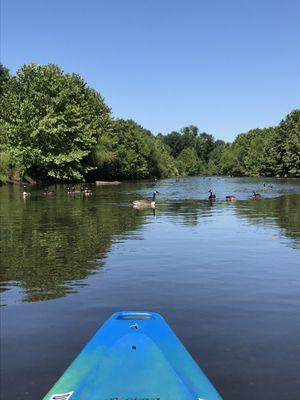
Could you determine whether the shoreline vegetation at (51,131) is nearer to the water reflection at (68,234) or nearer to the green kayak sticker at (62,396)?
the water reflection at (68,234)

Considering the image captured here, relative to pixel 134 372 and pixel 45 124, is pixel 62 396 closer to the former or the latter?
pixel 134 372

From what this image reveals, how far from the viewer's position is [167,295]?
11430mm

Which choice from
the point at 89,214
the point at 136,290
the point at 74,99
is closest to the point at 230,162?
the point at 74,99

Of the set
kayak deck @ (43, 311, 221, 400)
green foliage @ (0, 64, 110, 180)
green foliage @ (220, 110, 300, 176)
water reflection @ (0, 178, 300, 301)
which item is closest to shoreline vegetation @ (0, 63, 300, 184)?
green foliage @ (0, 64, 110, 180)

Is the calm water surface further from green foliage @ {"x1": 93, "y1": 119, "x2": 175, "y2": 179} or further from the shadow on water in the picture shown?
green foliage @ {"x1": 93, "y1": 119, "x2": 175, "y2": 179}

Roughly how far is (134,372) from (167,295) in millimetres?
5925

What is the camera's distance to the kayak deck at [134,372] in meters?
5.20

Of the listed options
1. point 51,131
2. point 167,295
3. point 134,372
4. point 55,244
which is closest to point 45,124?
point 51,131

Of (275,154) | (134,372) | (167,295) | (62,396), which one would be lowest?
(167,295)

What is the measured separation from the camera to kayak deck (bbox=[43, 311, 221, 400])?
520cm

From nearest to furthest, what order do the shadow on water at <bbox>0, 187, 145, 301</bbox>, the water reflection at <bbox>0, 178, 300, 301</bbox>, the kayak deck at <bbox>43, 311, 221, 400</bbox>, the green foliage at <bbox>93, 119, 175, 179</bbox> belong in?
the kayak deck at <bbox>43, 311, 221, 400</bbox> → the shadow on water at <bbox>0, 187, 145, 301</bbox> → the water reflection at <bbox>0, 178, 300, 301</bbox> → the green foliage at <bbox>93, 119, 175, 179</bbox>

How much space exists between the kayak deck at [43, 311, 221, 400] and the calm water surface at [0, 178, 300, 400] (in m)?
0.94

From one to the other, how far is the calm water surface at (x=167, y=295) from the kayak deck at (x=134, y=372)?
940 millimetres

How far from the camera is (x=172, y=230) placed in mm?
22750
